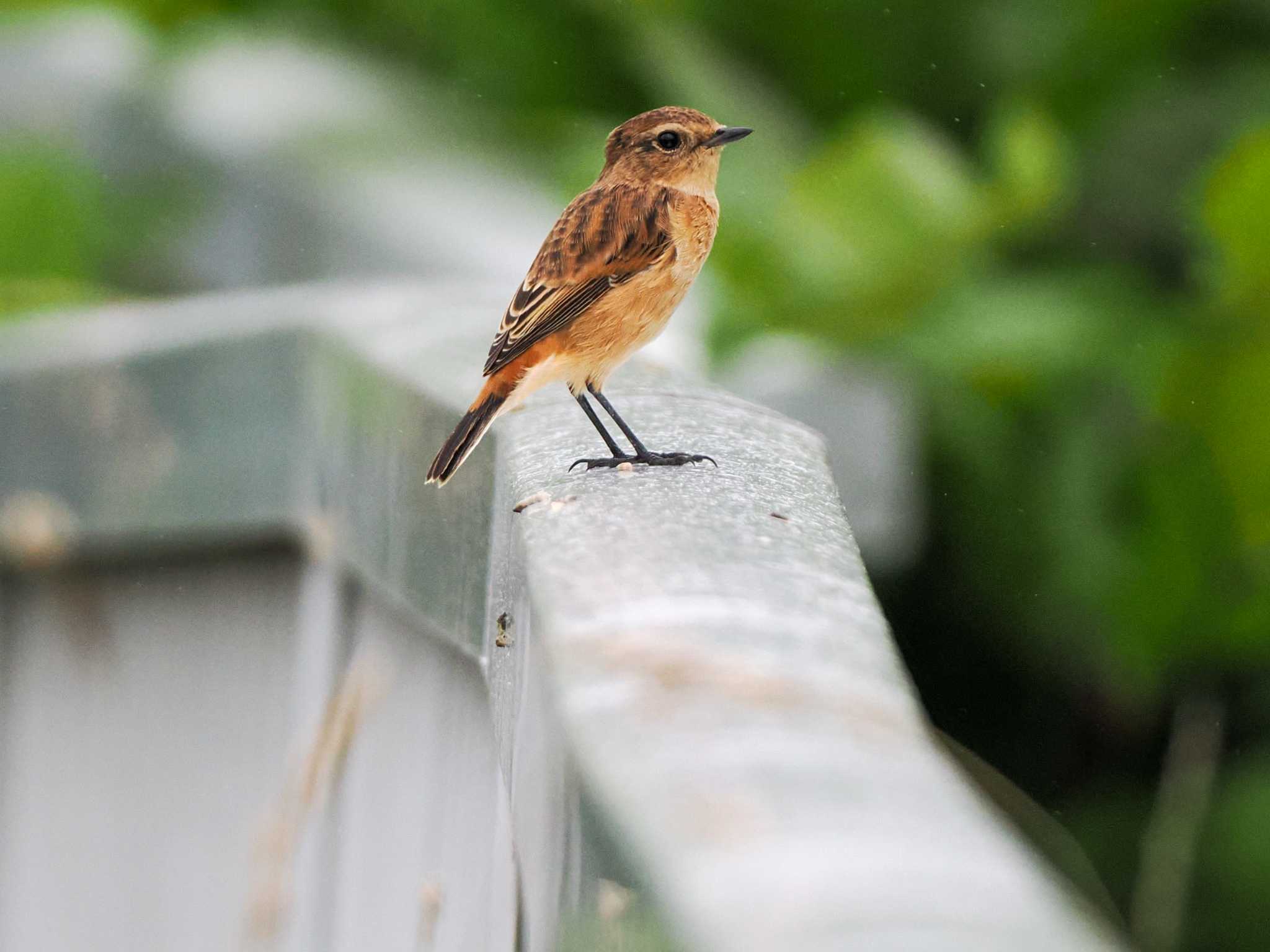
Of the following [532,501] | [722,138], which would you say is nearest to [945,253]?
[722,138]

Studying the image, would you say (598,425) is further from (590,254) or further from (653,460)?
(590,254)

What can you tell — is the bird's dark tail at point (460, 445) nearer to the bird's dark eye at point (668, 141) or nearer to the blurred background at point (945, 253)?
the bird's dark eye at point (668, 141)

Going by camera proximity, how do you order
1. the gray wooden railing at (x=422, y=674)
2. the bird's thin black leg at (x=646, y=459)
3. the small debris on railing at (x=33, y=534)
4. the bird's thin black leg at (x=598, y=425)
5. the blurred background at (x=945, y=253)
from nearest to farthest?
1. the gray wooden railing at (x=422, y=674)
2. the bird's thin black leg at (x=646, y=459)
3. the bird's thin black leg at (x=598, y=425)
4. the small debris on railing at (x=33, y=534)
5. the blurred background at (x=945, y=253)

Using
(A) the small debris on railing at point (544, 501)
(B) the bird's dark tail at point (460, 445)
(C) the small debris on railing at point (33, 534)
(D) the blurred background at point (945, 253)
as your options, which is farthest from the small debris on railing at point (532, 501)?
(D) the blurred background at point (945, 253)

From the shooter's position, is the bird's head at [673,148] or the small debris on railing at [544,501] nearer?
the small debris on railing at [544,501]

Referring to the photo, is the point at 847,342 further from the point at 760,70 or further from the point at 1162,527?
the point at 760,70

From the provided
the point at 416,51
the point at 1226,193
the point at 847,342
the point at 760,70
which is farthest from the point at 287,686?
the point at 416,51

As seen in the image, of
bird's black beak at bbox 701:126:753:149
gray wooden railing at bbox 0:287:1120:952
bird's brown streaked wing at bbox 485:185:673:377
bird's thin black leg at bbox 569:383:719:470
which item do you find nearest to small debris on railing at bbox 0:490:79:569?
gray wooden railing at bbox 0:287:1120:952
